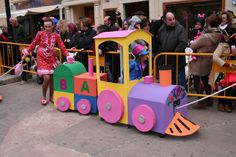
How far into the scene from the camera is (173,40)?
5855 millimetres

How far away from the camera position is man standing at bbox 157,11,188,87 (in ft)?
18.9

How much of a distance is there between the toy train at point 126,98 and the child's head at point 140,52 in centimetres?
19

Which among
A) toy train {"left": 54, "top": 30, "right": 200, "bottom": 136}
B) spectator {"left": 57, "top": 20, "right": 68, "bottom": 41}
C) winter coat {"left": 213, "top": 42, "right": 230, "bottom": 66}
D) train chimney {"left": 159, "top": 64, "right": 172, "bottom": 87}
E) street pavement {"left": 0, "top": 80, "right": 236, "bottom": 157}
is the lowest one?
street pavement {"left": 0, "top": 80, "right": 236, "bottom": 157}

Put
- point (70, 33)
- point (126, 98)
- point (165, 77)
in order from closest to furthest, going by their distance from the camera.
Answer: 1. point (165, 77)
2. point (126, 98)
3. point (70, 33)

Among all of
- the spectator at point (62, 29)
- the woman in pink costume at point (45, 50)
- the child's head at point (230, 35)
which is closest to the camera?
the child's head at point (230, 35)

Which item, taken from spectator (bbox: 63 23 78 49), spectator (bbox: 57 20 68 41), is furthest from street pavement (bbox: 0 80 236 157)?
spectator (bbox: 57 20 68 41)

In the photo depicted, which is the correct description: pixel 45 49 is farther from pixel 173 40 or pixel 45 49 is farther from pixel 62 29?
pixel 62 29


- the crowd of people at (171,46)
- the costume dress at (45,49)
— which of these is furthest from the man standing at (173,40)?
the costume dress at (45,49)

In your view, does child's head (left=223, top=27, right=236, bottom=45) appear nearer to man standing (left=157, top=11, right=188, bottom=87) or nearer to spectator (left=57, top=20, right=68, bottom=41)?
man standing (left=157, top=11, right=188, bottom=87)

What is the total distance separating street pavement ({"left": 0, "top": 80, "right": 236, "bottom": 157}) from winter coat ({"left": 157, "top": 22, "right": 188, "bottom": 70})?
110cm

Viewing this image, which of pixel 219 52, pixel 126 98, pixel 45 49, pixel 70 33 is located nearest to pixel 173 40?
pixel 219 52

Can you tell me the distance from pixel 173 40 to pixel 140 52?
43.4 inches

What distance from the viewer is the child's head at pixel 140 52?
5.04 meters

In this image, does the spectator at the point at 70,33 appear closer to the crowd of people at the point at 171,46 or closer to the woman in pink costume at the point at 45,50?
the crowd of people at the point at 171,46
